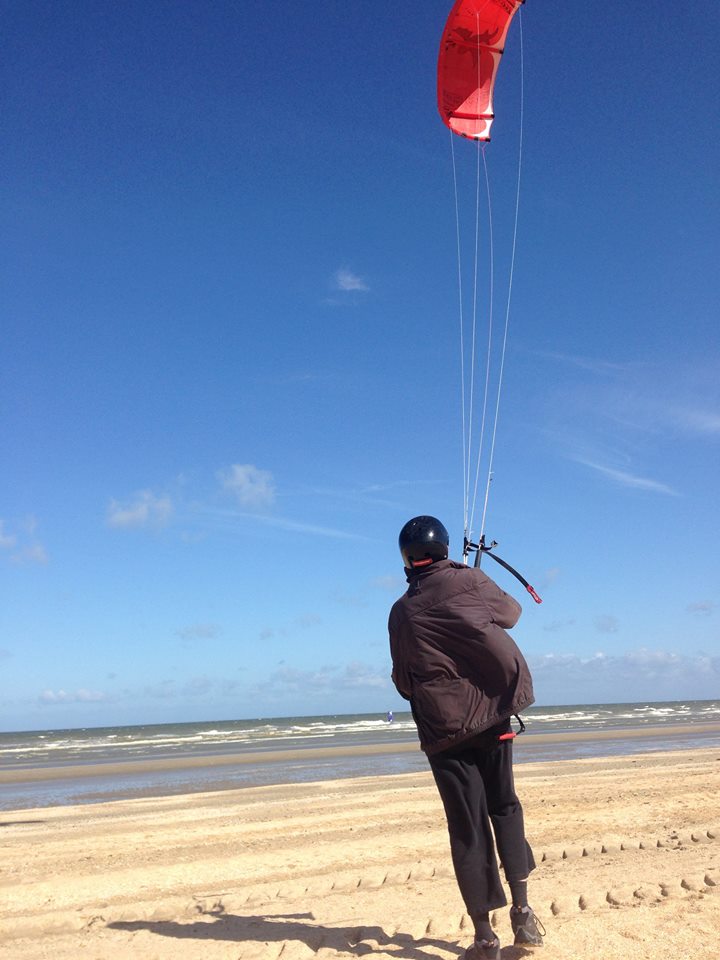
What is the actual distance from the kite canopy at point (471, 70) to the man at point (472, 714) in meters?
5.69

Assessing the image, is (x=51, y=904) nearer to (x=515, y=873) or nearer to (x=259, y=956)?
(x=259, y=956)

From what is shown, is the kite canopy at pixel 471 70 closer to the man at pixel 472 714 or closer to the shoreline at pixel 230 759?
the man at pixel 472 714

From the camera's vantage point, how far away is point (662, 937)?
3.59m

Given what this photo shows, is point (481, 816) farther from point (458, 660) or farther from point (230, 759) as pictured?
point (230, 759)

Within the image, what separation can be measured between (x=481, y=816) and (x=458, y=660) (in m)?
0.73

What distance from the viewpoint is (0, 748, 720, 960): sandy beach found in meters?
3.92

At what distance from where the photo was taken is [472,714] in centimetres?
362

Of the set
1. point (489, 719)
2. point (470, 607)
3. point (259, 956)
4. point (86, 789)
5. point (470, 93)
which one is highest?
point (470, 93)

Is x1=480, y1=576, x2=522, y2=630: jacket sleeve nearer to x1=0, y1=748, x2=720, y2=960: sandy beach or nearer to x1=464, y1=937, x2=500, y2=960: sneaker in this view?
x1=464, y1=937, x2=500, y2=960: sneaker

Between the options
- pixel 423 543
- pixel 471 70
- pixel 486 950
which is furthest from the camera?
pixel 471 70

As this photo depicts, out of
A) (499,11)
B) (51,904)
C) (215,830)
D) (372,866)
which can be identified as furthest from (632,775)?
(499,11)

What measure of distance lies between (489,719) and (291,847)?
4.45 meters

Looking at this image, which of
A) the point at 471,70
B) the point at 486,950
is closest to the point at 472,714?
the point at 486,950

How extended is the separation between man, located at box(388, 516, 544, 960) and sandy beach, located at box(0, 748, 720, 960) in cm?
37
